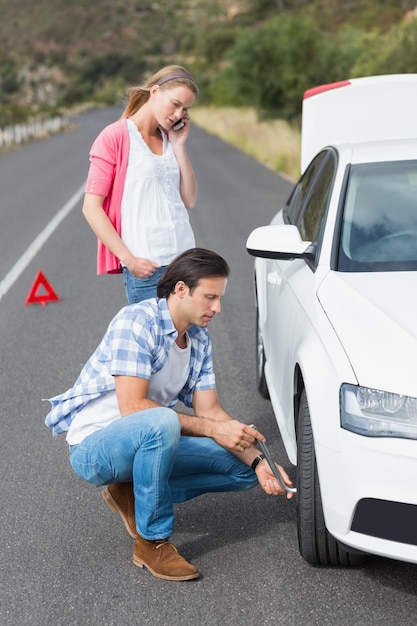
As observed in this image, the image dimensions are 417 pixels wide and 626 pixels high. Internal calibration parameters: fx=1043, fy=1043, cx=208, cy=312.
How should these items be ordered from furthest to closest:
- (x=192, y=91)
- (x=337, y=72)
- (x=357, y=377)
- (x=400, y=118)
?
(x=337, y=72) < (x=400, y=118) < (x=192, y=91) < (x=357, y=377)

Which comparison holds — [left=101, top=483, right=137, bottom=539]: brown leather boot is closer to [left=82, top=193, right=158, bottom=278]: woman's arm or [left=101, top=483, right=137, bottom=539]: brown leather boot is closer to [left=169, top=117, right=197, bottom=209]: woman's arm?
[left=82, top=193, right=158, bottom=278]: woman's arm

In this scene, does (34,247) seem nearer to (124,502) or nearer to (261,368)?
(261,368)

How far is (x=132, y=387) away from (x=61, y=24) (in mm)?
162090

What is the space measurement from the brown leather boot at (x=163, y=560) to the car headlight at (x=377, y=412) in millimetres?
913

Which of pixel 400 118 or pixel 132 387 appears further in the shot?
pixel 400 118

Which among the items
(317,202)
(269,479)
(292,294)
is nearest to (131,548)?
(269,479)

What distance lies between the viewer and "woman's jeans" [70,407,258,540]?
12.5 ft

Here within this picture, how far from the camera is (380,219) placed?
4.61 meters

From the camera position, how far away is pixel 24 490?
4863 mm

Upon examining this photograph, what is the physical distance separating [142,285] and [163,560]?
143cm

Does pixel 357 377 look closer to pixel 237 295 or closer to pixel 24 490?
pixel 24 490

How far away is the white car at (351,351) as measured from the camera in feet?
10.9

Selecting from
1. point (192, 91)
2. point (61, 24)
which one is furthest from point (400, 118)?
point (61, 24)

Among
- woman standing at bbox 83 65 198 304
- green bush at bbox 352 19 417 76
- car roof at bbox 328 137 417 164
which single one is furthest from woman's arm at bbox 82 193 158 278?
green bush at bbox 352 19 417 76
